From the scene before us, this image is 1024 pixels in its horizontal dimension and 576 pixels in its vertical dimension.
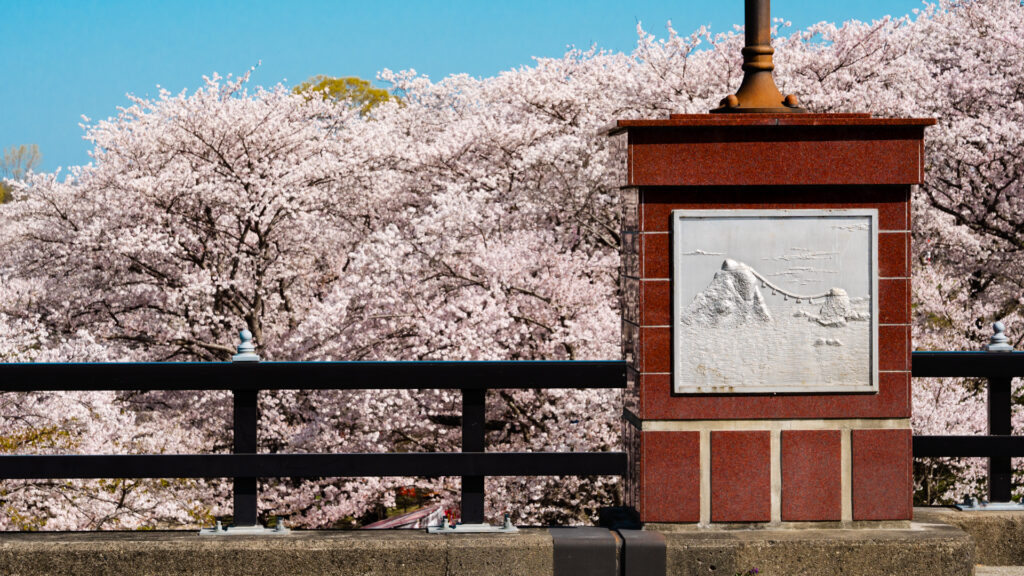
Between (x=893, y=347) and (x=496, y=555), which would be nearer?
(x=496, y=555)

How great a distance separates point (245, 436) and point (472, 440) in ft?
3.59

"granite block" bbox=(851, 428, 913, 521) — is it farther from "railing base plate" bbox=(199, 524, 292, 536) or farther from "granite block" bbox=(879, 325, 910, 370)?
"railing base plate" bbox=(199, 524, 292, 536)

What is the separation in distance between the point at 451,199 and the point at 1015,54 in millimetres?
10848

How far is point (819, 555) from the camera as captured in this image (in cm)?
490

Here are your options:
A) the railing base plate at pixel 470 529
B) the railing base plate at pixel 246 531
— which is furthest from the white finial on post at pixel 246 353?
the railing base plate at pixel 470 529

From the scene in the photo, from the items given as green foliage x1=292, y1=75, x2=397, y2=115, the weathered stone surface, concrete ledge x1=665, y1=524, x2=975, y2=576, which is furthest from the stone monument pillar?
green foliage x1=292, y1=75, x2=397, y2=115

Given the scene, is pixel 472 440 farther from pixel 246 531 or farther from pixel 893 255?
pixel 893 255

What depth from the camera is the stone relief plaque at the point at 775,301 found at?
496 centimetres

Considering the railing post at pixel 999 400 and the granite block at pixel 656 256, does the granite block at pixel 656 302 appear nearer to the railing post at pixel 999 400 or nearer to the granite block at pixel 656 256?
the granite block at pixel 656 256

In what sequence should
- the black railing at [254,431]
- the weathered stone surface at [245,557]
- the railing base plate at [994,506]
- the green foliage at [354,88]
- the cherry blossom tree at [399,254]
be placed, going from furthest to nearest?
the green foliage at [354,88], the cherry blossom tree at [399,254], the railing base plate at [994,506], the black railing at [254,431], the weathered stone surface at [245,557]

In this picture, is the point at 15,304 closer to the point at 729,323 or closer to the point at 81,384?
the point at 81,384

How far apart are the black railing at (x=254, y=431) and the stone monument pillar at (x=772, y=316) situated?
1.82 ft

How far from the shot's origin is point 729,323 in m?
4.98

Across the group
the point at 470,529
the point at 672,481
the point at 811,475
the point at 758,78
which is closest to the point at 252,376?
the point at 470,529
